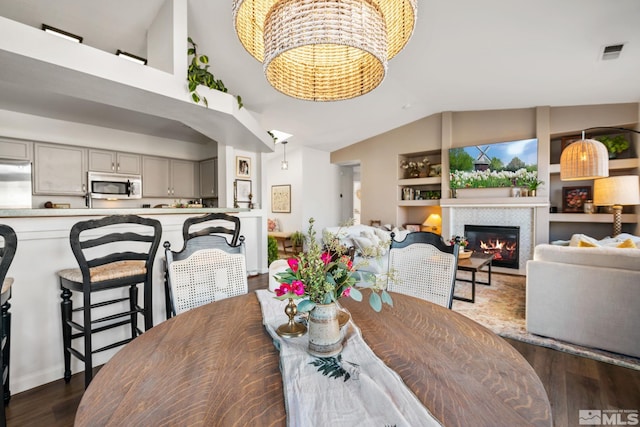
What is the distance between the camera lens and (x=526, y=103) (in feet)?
15.6

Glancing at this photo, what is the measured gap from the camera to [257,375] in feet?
2.55

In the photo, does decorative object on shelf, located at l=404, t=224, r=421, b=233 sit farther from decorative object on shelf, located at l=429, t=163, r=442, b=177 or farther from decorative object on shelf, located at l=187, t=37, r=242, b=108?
decorative object on shelf, located at l=187, t=37, r=242, b=108

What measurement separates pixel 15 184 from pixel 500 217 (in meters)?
7.23

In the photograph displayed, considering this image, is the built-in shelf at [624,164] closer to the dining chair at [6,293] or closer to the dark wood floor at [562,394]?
the dark wood floor at [562,394]

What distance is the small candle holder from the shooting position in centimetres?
98

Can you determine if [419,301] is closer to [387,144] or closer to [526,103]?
[526,103]

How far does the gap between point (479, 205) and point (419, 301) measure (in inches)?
183

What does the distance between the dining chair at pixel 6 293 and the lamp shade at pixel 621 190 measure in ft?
18.1

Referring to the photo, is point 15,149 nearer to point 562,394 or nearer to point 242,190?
point 242,190

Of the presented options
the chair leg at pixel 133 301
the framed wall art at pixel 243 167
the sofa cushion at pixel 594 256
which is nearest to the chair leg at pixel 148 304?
the chair leg at pixel 133 301

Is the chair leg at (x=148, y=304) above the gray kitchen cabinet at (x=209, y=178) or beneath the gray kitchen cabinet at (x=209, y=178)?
beneath

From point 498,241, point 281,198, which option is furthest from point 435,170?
point 281,198

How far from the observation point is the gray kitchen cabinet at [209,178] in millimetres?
5233

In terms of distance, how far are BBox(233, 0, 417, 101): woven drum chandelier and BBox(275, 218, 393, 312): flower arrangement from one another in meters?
0.67
